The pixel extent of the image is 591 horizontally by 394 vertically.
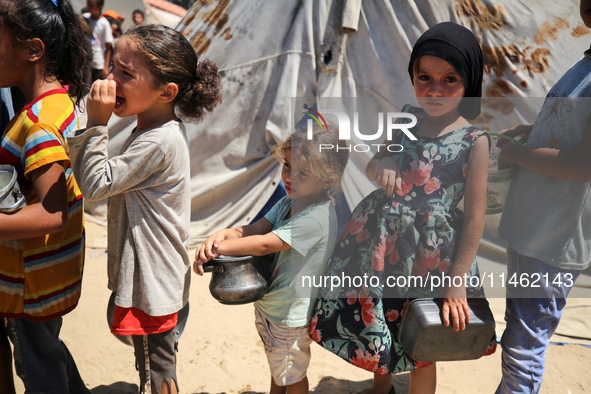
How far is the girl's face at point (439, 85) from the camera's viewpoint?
5.03 ft

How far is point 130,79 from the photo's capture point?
1.56 m

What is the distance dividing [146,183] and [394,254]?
87 centimetres

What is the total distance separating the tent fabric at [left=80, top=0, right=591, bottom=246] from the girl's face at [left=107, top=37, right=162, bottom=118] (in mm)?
1540

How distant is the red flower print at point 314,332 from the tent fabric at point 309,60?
51.3 inches

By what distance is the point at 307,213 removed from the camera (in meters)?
1.69

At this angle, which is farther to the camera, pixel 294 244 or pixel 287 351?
pixel 287 351

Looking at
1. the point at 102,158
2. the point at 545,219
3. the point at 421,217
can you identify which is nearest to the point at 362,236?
Answer: the point at 421,217

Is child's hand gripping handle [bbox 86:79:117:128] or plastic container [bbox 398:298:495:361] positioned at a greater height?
child's hand gripping handle [bbox 86:79:117:128]

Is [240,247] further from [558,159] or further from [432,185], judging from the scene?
[558,159]

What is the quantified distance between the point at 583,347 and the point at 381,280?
1938 millimetres

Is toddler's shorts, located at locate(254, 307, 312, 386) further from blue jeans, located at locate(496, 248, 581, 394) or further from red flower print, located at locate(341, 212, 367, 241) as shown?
blue jeans, located at locate(496, 248, 581, 394)

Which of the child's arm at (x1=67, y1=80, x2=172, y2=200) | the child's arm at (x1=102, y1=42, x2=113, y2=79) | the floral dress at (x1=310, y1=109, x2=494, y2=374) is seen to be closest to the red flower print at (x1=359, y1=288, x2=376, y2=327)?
the floral dress at (x1=310, y1=109, x2=494, y2=374)

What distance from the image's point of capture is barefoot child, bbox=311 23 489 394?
155cm

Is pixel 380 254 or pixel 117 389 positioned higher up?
pixel 380 254
